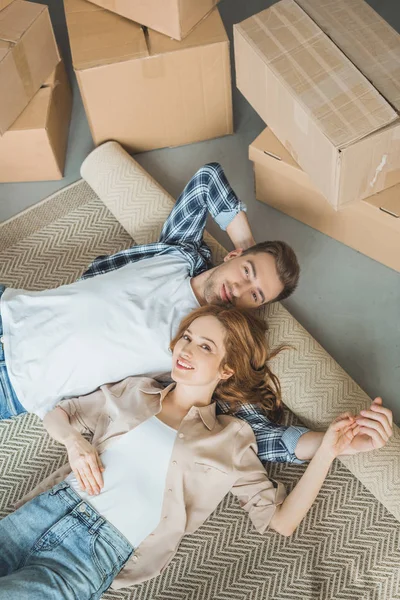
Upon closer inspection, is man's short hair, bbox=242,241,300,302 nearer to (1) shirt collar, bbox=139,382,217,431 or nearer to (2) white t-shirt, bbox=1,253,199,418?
(2) white t-shirt, bbox=1,253,199,418

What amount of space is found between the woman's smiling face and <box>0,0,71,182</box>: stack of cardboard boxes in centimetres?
101

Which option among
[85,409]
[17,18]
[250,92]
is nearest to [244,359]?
[85,409]

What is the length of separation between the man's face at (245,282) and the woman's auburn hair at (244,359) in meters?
0.04

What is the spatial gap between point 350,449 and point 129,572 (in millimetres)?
578

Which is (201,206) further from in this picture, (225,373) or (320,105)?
(225,373)

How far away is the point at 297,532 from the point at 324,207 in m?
0.97

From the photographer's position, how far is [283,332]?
72.5 inches

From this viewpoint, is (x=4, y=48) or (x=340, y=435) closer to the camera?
(x=340, y=435)

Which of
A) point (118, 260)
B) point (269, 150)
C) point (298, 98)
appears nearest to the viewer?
point (298, 98)

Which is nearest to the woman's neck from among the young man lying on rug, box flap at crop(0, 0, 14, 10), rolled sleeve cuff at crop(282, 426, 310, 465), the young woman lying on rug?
the young woman lying on rug

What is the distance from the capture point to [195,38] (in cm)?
212

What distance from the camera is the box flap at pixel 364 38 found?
69.7 inches

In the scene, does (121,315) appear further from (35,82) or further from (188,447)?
(35,82)

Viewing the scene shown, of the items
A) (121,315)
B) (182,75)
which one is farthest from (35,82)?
(121,315)
